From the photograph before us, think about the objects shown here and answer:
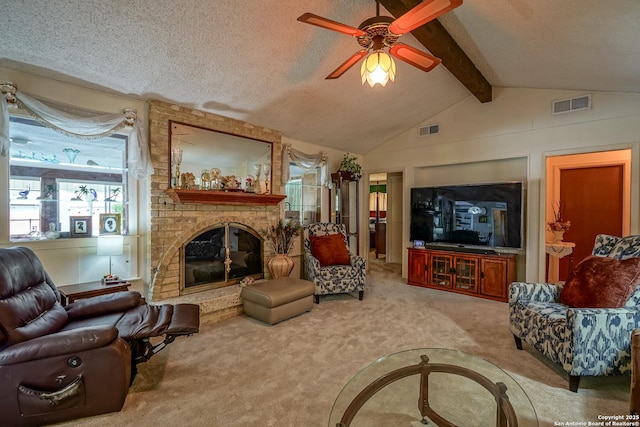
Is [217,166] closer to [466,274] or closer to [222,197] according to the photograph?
[222,197]

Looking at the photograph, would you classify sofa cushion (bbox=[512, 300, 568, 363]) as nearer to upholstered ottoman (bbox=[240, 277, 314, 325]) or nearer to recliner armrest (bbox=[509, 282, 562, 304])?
recliner armrest (bbox=[509, 282, 562, 304])

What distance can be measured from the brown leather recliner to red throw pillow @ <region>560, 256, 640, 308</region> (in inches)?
120

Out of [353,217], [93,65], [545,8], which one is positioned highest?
[545,8]

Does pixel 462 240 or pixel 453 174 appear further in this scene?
pixel 453 174

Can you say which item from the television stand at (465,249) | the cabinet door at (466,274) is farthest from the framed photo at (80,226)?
the cabinet door at (466,274)

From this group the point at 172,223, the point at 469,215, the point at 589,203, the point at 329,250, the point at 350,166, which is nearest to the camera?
the point at 172,223

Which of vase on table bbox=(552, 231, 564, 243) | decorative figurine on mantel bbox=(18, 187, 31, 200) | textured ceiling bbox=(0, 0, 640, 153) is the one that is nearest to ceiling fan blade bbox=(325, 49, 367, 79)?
textured ceiling bbox=(0, 0, 640, 153)

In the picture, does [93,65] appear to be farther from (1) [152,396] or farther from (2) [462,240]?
(2) [462,240]

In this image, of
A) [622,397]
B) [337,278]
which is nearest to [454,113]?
[337,278]

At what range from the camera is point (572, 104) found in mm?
3797

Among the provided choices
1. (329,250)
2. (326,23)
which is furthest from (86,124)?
(329,250)

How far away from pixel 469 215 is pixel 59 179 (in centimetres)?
517

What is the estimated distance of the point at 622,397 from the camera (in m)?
1.95

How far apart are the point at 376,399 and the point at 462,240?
11.5ft
